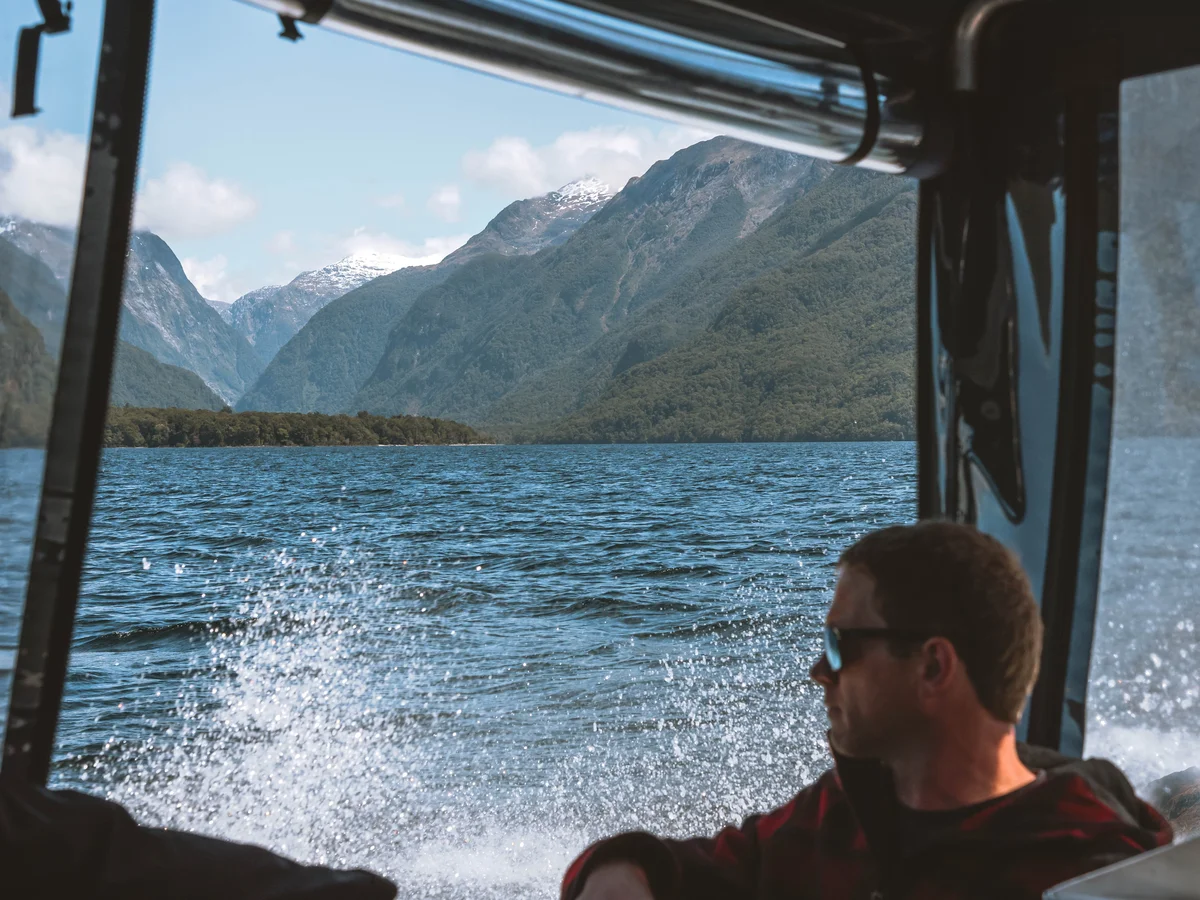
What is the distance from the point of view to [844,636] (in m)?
1.04

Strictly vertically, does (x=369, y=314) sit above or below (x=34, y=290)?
above

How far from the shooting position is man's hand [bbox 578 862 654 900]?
3.46 feet

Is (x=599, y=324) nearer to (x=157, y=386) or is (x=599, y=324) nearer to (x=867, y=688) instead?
(x=157, y=386)

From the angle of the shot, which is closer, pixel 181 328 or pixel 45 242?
pixel 45 242

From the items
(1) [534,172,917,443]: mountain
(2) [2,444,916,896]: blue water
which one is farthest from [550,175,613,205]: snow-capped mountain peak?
(2) [2,444,916,896]: blue water

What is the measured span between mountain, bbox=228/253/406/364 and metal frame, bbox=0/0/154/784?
172234 mm

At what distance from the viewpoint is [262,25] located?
1.47 metres

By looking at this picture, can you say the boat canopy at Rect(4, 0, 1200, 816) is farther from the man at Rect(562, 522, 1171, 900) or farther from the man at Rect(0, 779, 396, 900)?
the man at Rect(0, 779, 396, 900)

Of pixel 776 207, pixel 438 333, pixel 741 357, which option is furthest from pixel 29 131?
pixel 438 333

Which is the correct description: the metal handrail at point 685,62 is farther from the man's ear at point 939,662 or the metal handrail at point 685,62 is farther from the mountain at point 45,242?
the man's ear at point 939,662

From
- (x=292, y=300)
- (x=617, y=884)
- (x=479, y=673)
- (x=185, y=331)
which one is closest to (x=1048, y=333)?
(x=617, y=884)

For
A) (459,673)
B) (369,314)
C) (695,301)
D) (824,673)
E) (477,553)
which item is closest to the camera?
(824,673)

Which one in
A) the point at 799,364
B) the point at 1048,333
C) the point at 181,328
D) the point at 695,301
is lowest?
the point at 1048,333

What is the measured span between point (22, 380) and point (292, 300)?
189196 mm
